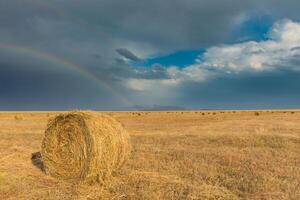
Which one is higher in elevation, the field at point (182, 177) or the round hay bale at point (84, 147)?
the round hay bale at point (84, 147)

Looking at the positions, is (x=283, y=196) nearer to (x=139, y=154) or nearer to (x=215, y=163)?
(x=215, y=163)

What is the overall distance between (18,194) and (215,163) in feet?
21.0

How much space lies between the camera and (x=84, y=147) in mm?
12492

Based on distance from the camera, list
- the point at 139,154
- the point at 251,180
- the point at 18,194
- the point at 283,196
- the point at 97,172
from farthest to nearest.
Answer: the point at 139,154, the point at 97,172, the point at 251,180, the point at 18,194, the point at 283,196

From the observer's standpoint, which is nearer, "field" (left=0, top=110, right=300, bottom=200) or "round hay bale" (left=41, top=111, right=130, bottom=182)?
"field" (left=0, top=110, right=300, bottom=200)

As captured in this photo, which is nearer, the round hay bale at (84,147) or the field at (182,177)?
the field at (182,177)

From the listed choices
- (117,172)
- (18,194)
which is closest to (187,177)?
(117,172)

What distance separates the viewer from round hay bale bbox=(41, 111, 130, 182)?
1202 centimetres

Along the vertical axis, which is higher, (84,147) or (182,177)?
(84,147)

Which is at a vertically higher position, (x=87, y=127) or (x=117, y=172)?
(x=87, y=127)

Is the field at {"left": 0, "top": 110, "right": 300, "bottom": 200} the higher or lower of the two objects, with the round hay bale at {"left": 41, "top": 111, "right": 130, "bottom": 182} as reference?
lower

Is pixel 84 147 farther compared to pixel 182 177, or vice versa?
pixel 84 147

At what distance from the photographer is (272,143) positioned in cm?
1948

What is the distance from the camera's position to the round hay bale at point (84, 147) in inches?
→ 473
